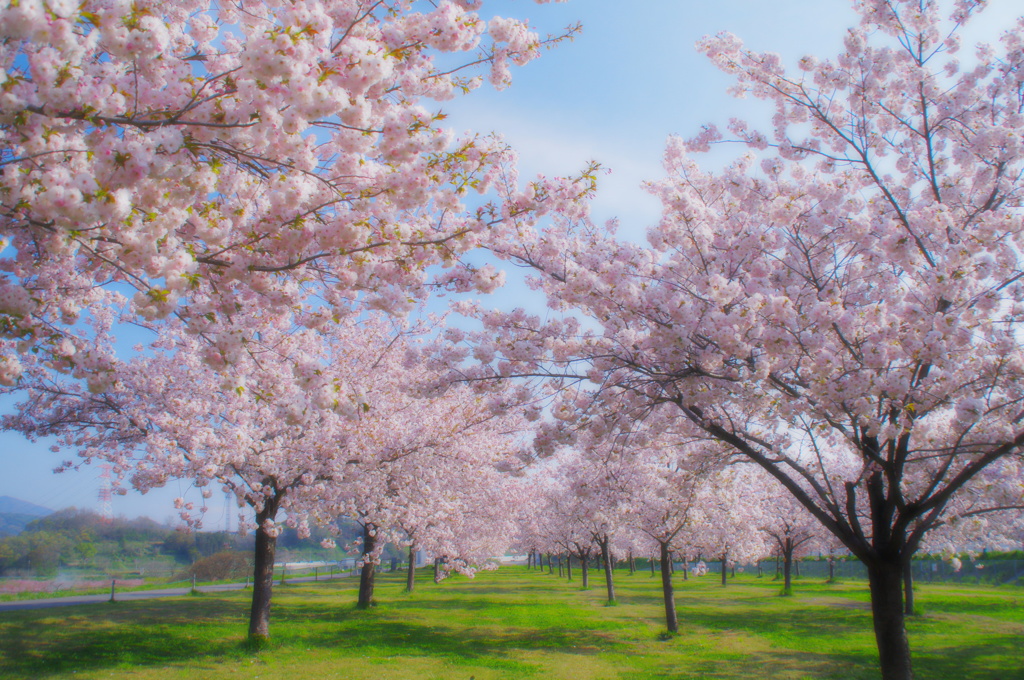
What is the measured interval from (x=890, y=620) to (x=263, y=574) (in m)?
13.0

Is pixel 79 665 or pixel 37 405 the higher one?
pixel 37 405

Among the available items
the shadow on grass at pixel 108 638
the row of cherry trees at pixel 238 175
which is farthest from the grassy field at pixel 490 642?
the row of cherry trees at pixel 238 175

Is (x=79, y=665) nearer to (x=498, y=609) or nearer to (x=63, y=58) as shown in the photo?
(x=63, y=58)

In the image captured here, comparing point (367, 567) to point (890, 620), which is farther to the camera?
point (367, 567)

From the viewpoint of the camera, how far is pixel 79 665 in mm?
11359

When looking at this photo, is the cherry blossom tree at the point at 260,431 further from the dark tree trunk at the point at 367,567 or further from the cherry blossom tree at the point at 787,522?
the cherry blossom tree at the point at 787,522

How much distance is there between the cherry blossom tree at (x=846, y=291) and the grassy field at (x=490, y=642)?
24.6 feet

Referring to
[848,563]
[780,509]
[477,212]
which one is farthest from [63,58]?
[848,563]

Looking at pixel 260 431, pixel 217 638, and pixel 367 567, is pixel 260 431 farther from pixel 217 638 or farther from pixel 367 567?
pixel 367 567

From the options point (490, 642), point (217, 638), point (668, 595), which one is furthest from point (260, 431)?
point (668, 595)

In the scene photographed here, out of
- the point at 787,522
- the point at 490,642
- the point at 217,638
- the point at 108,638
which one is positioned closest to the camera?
the point at 108,638

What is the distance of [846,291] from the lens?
747 centimetres

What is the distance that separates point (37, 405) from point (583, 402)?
11893 millimetres

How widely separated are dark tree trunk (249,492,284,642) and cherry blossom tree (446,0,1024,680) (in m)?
9.03
